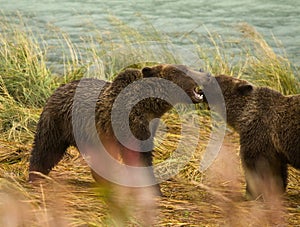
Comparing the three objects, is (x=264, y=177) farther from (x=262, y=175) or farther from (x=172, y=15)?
(x=172, y=15)

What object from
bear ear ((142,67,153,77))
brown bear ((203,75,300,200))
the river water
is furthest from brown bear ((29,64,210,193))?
the river water

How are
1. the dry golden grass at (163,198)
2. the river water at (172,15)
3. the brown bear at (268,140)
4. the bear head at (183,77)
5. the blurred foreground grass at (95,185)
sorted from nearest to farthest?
1. the dry golden grass at (163,198)
2. the blurred foreground grass at (95,185)
3. the brown bear at (268,140)
4. the bear head at (183,77)
5. the river water at (172,15)

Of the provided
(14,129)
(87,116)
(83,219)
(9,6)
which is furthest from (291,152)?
(9,6)

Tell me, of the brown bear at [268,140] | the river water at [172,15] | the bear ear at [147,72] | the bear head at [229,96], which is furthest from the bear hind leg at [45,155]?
the river water at [172,15]

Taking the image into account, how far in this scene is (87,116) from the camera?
573cm

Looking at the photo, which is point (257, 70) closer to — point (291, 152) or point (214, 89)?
point (214, 89)

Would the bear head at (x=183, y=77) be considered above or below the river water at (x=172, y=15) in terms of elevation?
above

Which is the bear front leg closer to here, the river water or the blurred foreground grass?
the blurred foreground grass

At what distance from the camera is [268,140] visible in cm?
560

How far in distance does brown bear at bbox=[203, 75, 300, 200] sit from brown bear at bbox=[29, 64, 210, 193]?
1.62ft

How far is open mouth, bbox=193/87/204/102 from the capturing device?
5.95 metres

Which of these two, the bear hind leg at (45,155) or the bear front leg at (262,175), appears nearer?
the bear front leg at (262,175)

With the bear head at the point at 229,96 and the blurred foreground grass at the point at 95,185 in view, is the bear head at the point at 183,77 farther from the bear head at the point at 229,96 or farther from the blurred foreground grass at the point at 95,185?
the blurred foreground grass at the point at 95,185

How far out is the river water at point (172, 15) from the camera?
16094mm
